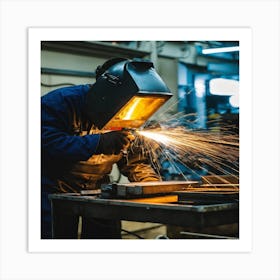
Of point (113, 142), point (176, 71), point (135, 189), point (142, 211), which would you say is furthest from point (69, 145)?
point (176, 71)

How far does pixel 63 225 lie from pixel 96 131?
0.51 meters

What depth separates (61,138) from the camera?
8.25ft

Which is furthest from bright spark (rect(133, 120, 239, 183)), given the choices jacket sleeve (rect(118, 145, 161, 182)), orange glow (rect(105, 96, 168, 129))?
orange glow (rect(105, 96, 168, 129))

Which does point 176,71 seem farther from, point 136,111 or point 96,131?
point 136,111

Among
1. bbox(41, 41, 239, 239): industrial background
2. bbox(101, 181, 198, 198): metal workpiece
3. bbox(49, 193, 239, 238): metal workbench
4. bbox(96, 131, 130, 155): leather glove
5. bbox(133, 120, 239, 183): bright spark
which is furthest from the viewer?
bbox(41, 41, 239, 239): industrial background

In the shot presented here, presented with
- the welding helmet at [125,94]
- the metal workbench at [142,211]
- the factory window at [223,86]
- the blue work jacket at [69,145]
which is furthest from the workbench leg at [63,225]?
the factory window at [223,86]

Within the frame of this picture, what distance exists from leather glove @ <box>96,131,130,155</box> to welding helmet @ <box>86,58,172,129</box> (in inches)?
2.0

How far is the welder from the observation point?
233 centimetres

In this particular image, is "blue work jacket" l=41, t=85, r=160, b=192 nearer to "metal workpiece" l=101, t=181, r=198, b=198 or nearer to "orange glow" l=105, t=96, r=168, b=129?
"orange glow" l=105, t=96, r=168, b=129

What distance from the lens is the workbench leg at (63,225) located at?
254 centimetres
